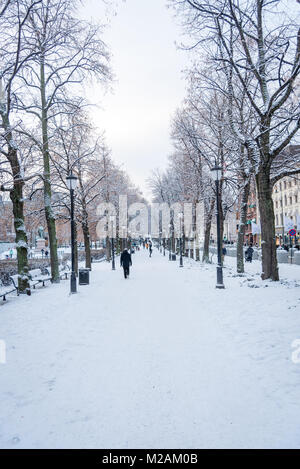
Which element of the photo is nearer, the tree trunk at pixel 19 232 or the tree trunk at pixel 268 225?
the tree trunk at pixel 268 225

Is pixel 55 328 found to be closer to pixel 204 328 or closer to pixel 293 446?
pixel 204 328

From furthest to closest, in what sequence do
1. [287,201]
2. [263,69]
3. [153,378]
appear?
[287,201] → [263,69] → [153,378]

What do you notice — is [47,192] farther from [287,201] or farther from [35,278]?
[287,201]

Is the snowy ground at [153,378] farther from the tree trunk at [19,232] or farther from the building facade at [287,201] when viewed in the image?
the building facade at [287,201]

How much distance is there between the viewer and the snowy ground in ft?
10.4

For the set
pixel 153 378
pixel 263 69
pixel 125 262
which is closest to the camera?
pixel 153 378

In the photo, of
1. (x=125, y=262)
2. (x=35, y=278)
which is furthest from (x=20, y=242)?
(x=125, y=262)

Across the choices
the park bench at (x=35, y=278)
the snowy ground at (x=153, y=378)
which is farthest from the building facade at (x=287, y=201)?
the snowy ground at (x=153, y=378)

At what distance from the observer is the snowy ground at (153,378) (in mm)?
3164

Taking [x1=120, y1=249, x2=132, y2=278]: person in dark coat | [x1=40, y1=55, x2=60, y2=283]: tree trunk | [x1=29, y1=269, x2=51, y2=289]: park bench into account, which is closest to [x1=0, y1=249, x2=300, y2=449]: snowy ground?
[x1=29, y1=269, x2=51, y2=289]: park bench

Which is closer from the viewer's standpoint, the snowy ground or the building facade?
the snowy ground

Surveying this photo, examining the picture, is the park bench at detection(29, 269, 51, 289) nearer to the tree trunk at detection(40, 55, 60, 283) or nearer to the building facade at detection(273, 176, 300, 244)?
the tree trunk at detection(40, 55, 60, 283)

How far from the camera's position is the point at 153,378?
4434 millimetres

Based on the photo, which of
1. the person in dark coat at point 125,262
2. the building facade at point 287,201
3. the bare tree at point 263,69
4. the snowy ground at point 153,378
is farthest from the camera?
the building facade at point 287,201
